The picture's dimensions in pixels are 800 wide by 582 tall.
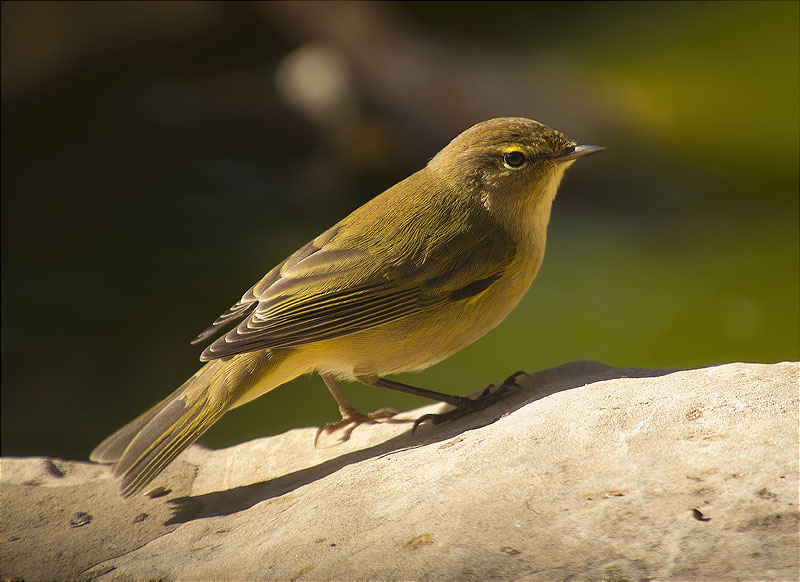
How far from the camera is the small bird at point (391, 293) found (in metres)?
3.22

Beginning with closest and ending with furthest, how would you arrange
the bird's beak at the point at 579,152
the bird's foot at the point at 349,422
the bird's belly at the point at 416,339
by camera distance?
the bird's belly at the point at 416,339 < the bird's beak at the point at 579,152 < the bird's foot at the point at 349,422

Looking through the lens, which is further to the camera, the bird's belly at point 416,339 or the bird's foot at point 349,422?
the bird's foot at point 349,422

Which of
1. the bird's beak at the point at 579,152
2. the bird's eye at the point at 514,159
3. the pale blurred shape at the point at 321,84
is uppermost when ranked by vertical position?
the pale blurred shape at the point at 321,84

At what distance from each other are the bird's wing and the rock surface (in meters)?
0.48

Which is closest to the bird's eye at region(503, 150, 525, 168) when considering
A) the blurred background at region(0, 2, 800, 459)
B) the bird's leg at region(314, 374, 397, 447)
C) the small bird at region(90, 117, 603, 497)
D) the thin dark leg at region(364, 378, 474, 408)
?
the small bird at region(90, 117, 603, 497)

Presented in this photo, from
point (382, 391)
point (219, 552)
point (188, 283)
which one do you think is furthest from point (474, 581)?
point (188, 283)

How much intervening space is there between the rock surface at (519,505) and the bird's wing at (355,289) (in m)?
0.48

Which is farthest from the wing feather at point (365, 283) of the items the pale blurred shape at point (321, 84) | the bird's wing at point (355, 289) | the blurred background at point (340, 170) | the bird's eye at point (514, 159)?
the pale blurred shape at point (321, 84)

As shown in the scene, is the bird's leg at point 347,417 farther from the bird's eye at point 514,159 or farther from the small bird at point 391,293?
the bird's eye at point 514,159

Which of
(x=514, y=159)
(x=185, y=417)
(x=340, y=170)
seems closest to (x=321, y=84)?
(x=340, y=170)

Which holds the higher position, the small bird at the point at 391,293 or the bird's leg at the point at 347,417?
the small bird at the point at 391,293

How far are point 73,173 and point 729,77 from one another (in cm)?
542

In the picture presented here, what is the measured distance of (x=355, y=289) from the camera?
325 cm

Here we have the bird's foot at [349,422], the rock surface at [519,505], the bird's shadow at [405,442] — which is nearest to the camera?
the rock surface at [519,505]
